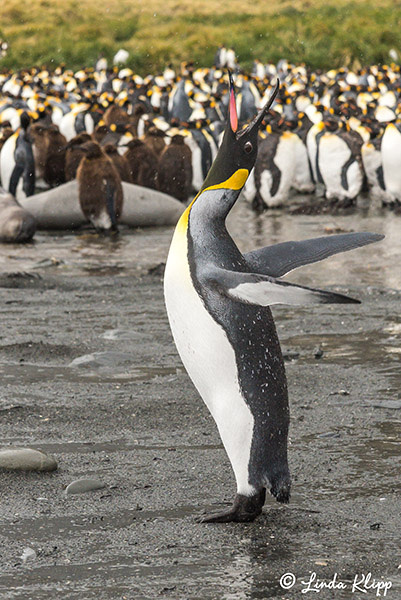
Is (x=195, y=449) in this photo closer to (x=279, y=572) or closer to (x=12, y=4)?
(x=279, y=572)

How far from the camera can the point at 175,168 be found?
14.4 meters

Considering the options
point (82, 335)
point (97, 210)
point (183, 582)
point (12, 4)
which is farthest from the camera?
point (12, 4)

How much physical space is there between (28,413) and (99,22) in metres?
45.3

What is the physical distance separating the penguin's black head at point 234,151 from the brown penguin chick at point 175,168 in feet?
35.4

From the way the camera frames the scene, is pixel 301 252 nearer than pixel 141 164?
Yes

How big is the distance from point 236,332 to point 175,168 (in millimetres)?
11045

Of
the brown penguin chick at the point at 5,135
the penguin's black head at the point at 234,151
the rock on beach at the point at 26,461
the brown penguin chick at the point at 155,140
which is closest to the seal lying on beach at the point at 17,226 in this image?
the brown penguin chick at the point at 5,135

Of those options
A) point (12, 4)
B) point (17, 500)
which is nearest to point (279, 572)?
point (17, 500)

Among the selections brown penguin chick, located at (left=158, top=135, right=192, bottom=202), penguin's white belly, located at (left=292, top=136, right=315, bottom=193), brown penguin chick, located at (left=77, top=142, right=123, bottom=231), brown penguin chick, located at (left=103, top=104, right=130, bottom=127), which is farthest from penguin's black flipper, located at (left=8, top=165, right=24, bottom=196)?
brown penguin chick, located at (left=103, top=104, right=130, bottom=127)

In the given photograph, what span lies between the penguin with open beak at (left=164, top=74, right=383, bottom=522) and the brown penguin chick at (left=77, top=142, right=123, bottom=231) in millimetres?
8455

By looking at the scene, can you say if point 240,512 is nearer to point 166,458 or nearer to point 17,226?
point 166,458

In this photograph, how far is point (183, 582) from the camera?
3.08 metres

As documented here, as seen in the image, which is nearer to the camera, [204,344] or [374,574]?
[374,574]

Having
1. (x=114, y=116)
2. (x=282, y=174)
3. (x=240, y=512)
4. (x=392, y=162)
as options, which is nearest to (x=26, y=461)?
(x=240, y=512)
